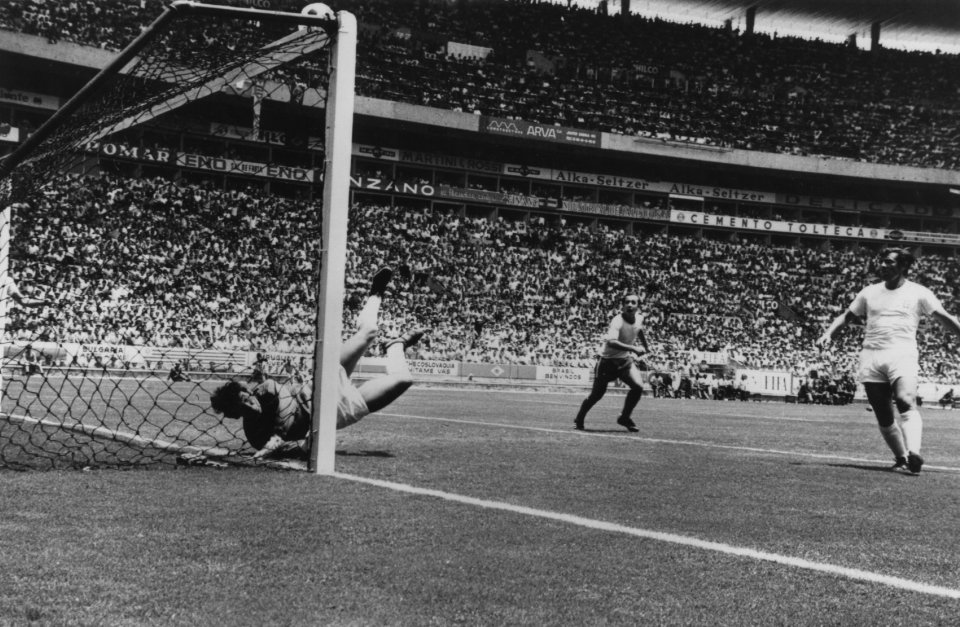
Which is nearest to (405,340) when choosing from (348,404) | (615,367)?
(348,404)

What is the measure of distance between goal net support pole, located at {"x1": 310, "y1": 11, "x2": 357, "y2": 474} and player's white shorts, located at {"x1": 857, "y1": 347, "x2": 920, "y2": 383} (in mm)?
4735

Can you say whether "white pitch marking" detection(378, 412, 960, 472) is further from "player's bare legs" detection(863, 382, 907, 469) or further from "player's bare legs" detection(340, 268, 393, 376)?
"player's bare legs" detection(340, 268, 393, 376)

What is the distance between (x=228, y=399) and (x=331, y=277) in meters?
1.11

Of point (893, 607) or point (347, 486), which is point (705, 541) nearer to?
point (893, 607)

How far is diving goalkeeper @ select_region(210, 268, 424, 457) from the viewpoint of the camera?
6.61 m

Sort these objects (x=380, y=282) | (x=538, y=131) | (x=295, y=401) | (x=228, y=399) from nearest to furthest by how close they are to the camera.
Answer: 1. (x=228, y=399)
2. (x=295, y=401)
3. (x=380, y=282)
4. (x=538, y=131)

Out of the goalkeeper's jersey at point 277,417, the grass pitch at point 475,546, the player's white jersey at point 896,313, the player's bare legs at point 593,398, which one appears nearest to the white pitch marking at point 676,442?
the player's bare legs at point 593,398

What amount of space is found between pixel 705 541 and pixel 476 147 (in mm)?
49710

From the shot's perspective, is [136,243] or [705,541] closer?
[705,541]

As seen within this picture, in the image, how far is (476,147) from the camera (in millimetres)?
52938

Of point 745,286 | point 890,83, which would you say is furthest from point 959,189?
point 745,286

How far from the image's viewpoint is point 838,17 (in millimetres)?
65562

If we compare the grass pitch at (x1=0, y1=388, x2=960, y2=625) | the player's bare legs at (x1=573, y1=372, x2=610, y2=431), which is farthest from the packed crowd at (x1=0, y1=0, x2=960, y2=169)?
the grass pitch at (x1=0, y1=388, x2=960, y2=625)

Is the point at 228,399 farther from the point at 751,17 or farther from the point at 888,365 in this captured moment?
the point at 751,17
